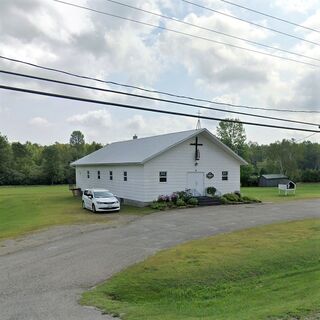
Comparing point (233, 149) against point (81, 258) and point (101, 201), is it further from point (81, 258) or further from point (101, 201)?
point (81, 258)

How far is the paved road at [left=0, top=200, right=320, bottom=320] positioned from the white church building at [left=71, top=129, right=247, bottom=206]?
5.97m

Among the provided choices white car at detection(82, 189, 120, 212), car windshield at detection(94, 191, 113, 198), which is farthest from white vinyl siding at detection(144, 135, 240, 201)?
white car at detection(82, 189, 120, 212)

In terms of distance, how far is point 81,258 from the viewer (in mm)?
13406

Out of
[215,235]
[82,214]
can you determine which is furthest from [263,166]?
[215,235]

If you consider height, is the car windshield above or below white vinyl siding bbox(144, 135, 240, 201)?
below

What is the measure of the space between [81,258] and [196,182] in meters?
20.0

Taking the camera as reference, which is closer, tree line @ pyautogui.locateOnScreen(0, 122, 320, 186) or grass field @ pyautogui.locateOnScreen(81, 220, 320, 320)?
grass field @ pyautogui.locateOnScreen(81, 220, 320, 320)

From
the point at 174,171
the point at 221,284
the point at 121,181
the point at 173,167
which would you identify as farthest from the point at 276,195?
the point at 221,284

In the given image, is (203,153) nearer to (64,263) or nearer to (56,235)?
(56,235)

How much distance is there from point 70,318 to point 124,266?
4429mm

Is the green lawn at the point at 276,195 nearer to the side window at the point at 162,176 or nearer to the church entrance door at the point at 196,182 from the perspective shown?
the church entrance door at the point at 196,182

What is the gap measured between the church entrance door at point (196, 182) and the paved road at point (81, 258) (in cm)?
741

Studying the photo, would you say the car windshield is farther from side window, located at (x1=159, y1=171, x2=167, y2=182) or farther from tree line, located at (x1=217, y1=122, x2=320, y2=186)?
tree line, located at (x1=217, y1=122, x2=320, y2=186)

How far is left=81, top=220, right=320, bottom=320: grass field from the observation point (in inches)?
316
